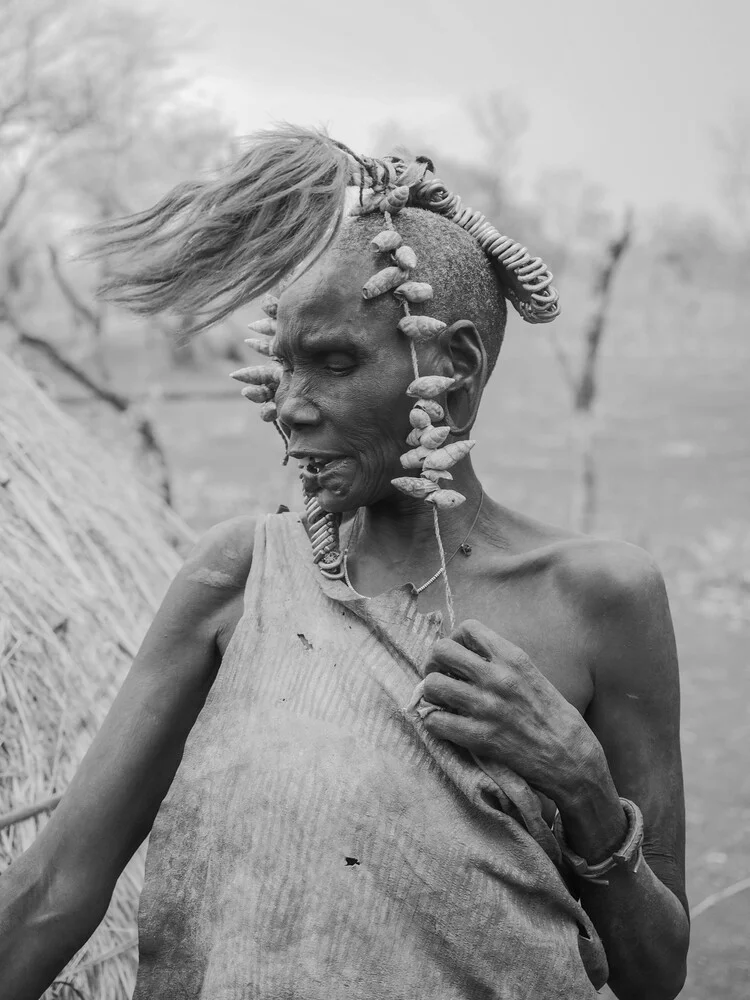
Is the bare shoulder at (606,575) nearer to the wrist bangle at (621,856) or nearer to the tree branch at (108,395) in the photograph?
the wrist bangle at (621,856)

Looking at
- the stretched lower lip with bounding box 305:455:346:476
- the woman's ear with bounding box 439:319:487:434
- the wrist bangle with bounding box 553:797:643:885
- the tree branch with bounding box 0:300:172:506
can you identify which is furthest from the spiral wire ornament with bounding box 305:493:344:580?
the tree branch with bounding box 0:300:172:506

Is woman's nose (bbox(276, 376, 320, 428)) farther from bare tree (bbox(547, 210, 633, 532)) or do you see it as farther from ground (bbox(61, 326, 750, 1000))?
bare tree (bbox(547, 210, 633, 532))

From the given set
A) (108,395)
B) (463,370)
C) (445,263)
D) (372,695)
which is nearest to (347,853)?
(372,695)

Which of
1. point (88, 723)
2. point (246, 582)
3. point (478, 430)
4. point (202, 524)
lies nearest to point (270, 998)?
point (246, 582)

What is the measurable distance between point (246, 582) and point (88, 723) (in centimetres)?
97

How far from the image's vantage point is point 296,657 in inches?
71.0

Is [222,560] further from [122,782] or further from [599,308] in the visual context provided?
[599,308]

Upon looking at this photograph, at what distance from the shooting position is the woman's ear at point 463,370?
1870 mm

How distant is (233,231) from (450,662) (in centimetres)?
74

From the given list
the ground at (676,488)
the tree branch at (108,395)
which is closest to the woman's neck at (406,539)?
Result: the ground at (676,488)

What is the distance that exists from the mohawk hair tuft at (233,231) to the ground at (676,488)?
136 inches

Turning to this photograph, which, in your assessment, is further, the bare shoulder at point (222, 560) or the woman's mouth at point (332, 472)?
the bare shoulder at point (222, 560)

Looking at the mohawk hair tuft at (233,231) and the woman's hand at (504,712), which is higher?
the mohawk hair tuft at (233,231)

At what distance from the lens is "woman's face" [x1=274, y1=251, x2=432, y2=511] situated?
1.79 meters
